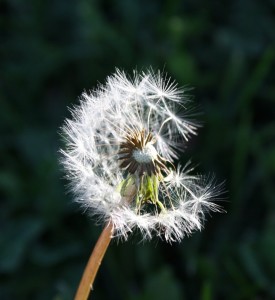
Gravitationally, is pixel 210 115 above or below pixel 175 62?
below

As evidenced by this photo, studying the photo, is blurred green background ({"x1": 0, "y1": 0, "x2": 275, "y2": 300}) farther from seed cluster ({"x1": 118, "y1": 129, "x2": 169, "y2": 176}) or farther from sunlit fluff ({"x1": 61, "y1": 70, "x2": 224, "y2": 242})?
seed cluster ({"x1": 118, "y1": 129, "x2": 169, "y2": 176})

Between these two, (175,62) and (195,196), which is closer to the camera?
(195,196)

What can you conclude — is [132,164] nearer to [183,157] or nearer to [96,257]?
[96,257]

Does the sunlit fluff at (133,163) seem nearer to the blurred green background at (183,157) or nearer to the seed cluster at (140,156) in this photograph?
the seed cluster at (140,156)

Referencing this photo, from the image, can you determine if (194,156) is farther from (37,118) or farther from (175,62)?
(37,118)

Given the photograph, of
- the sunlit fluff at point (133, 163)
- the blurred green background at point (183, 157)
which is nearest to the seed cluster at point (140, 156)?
the sunlit fluff at point (133, 163)

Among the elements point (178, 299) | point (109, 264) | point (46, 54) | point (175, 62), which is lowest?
point (178, 299)

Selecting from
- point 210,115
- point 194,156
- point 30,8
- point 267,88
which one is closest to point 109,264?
point 194,156

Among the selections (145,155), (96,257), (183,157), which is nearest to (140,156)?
(145,155)

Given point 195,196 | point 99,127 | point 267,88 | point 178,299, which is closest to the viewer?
point 195,196
